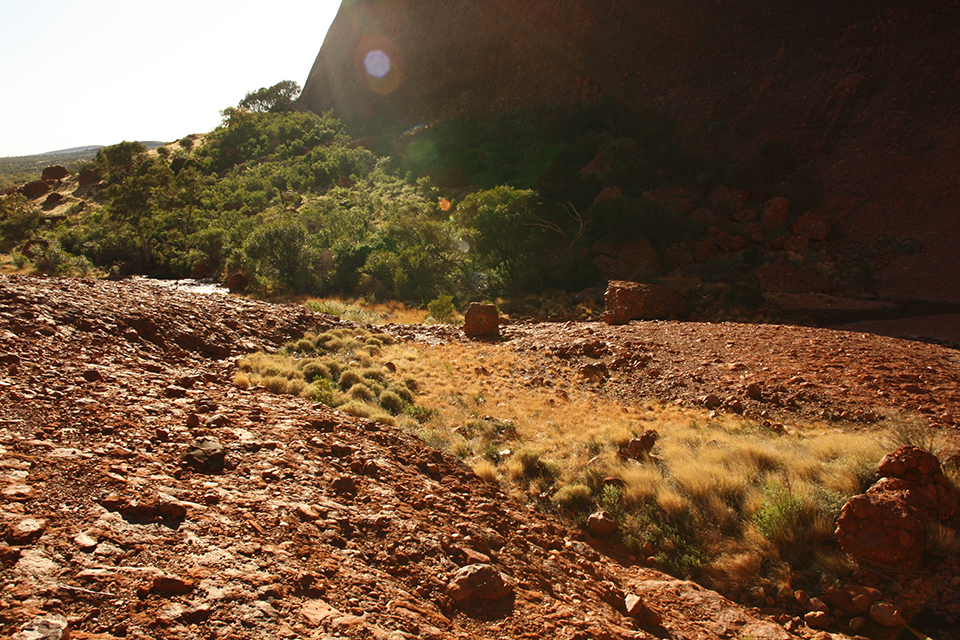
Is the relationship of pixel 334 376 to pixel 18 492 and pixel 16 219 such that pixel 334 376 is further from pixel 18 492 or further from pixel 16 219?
pixel 16 219

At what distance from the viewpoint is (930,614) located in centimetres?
378

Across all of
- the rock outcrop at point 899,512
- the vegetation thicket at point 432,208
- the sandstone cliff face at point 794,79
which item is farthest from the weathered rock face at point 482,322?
the sandstone cliff face at point 794,79

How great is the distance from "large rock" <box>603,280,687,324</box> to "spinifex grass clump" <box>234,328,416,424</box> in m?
7.16

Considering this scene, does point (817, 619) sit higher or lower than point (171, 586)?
lower

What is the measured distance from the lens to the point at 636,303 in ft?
49.1

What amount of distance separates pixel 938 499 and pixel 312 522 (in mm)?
5135

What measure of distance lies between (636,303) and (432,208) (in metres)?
19.4

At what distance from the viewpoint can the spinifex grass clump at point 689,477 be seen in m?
4.47

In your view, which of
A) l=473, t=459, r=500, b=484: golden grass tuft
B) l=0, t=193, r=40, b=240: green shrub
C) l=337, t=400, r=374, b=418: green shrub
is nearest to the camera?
l=473, t=459, r=500, b=484: golden grass tuft

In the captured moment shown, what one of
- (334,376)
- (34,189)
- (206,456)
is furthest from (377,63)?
(206,456)

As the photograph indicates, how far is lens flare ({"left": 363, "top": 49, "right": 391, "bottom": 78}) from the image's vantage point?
6053cm

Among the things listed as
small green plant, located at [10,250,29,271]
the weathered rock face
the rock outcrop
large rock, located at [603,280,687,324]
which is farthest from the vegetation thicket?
the rock outcrop

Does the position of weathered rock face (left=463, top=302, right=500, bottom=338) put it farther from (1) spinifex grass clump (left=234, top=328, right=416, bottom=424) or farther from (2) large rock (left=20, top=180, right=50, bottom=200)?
(2) large rock (left=20, top=180, right=50, bottom=200)

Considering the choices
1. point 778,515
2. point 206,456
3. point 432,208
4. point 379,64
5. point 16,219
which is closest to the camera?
point 206,456
